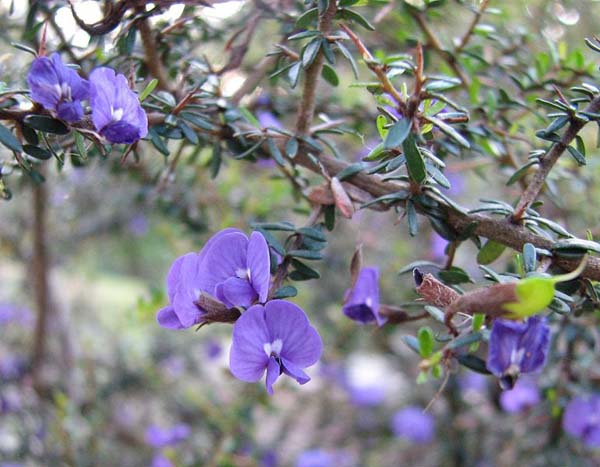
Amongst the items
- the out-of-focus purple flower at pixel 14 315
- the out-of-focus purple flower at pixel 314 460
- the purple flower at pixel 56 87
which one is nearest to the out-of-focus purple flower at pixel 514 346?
the purple flower at pixel 56 87

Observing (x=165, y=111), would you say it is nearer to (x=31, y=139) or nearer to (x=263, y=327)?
(x=31, y=139)

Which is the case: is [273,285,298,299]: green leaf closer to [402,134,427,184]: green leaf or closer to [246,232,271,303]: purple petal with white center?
[246,232,271,303]: purple petal with white center

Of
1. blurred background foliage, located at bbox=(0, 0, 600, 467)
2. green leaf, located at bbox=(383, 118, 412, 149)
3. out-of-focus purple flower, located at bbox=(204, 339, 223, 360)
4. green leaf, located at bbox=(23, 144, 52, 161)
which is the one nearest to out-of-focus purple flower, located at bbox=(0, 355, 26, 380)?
blurred background foliage, located at bbox=(0, 0, 600, 467)

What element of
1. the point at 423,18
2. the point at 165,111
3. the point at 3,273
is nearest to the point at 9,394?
the point at 3,273

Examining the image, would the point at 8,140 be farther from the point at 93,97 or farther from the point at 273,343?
the point at 273,343

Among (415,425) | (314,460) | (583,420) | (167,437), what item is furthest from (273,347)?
(415,425)
